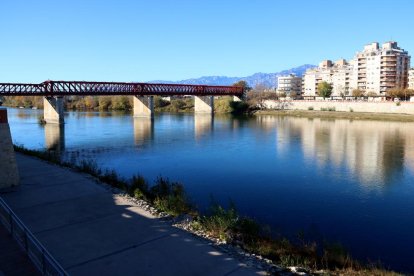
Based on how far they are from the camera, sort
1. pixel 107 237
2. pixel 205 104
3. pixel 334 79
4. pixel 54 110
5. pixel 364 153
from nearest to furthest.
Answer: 1. pixel 107 237
2. pixel 364 153
3. pixel 54 110
4. pixel 205 104
5. pixel 334 79

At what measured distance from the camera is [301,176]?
21578 millimetres

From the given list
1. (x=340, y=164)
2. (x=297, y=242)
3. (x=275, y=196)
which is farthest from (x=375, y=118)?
(x=297, y=242)

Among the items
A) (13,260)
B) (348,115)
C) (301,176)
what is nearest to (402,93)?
(348,115)

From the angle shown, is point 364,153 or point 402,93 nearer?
point 364,153

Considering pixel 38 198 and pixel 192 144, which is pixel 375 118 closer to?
pixel 192 144

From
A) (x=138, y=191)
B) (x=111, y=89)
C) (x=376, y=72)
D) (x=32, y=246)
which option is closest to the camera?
(x=32, y=246)

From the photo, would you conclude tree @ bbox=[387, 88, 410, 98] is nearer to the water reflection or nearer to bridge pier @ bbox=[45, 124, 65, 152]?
the water reflection

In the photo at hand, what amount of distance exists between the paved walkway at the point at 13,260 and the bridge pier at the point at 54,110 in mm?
55932

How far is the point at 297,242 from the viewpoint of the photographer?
444 inches

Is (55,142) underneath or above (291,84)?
underneath

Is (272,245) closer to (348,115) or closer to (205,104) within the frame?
(348,115)

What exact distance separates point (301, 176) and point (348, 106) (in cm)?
7025

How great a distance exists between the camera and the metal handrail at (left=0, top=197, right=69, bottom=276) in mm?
5804

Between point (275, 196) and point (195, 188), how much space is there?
3.99 m
